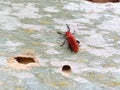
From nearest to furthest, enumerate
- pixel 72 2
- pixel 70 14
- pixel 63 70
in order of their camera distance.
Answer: pixel 63 70 → pixel 70 14 → pixel 72 2

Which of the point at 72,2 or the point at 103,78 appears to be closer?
the point at 103,78

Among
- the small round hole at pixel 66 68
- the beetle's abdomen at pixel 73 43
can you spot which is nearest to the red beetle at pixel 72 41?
the beetle's abdomen at pixel 73 43

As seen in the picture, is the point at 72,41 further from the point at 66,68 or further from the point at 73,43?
the point at 66,68

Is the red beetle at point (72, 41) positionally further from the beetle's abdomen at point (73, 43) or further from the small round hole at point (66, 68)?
the small round hole at point (66, 68)

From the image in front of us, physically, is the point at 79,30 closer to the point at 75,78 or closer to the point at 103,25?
the point at 103,25

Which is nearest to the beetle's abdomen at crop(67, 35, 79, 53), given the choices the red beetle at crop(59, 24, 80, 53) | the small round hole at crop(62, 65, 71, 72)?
the red beetle at crop(59, 24, 80, 53)

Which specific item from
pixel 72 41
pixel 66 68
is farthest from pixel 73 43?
pixel 66 68

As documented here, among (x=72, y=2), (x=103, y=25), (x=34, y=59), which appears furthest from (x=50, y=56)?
(x=72, y=2)

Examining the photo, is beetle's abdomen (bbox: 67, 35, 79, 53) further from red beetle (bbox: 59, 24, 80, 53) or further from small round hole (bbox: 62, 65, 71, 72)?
small round hole (bbox: 62, 65, 71, 72)
